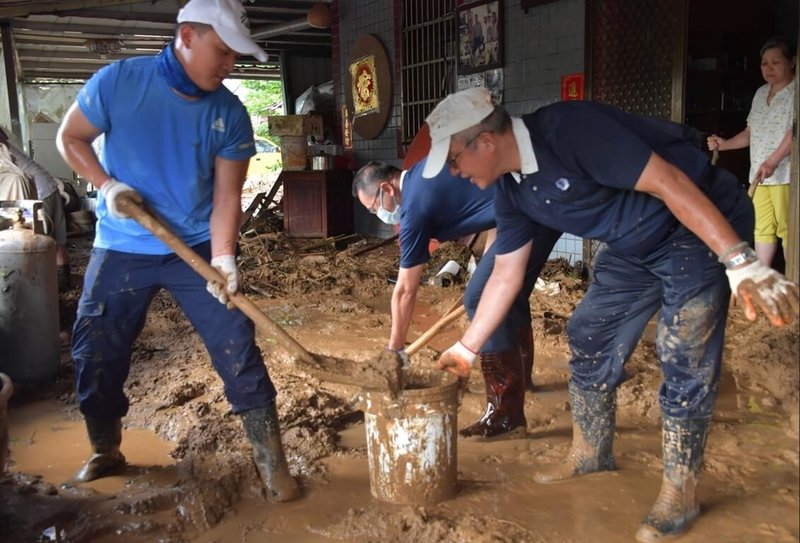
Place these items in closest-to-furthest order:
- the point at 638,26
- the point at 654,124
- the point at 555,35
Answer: the point at 654,124, the point at 638,26, the point at 555,35

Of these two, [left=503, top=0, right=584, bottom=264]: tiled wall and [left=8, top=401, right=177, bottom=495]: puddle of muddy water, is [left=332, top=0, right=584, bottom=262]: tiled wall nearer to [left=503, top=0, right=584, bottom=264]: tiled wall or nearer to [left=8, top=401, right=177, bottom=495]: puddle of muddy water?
[left=503, top=0, right=584, bottom=264]: tiled wall

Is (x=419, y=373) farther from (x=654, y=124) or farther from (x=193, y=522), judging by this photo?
(x=654, y=124)

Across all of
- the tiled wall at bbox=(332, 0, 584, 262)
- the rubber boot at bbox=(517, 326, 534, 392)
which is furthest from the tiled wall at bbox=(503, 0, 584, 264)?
the rubber boot at bbox=(517, 326, 534, 392)

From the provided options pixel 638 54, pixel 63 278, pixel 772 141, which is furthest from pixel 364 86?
pixel 772 141

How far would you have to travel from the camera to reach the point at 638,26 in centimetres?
641

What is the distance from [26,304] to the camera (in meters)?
4.28

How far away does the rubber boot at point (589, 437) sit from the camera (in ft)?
9.65

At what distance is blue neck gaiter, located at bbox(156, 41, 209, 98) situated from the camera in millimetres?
2713

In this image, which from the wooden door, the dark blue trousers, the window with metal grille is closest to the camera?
the dark blue trousers

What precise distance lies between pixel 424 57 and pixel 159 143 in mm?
6930

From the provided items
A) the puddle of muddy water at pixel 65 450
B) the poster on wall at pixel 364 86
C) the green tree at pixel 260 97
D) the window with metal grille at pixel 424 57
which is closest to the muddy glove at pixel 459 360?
the puddle of muddy water at pixel 65 450

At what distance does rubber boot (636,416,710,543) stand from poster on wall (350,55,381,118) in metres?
8.21

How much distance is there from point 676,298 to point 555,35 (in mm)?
5227

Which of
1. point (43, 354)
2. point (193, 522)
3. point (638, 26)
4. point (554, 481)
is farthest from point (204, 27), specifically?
point (638, 26)
